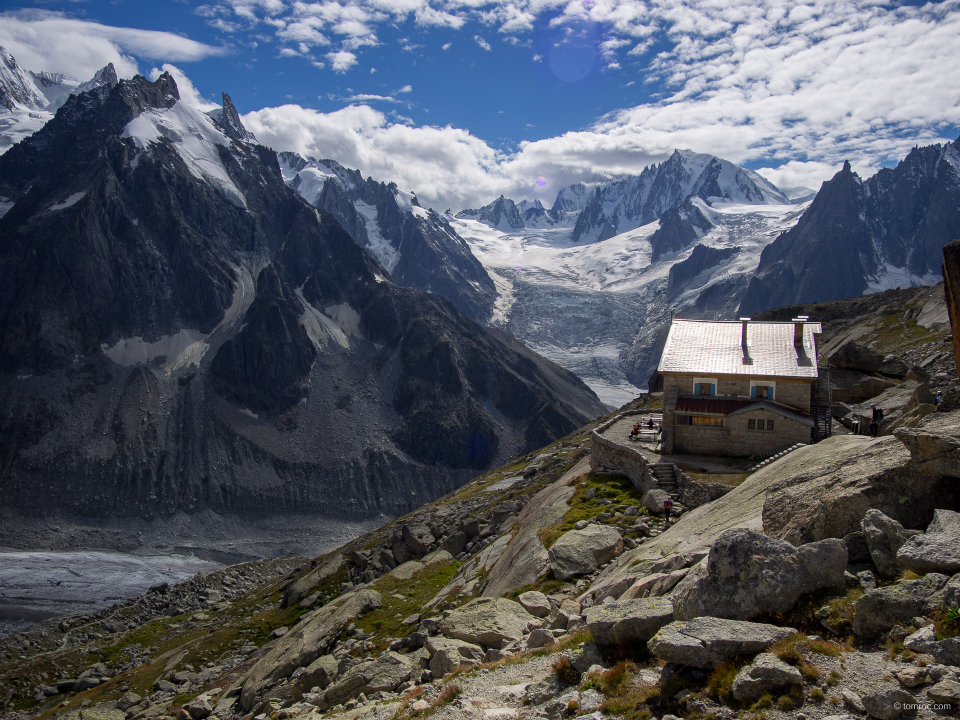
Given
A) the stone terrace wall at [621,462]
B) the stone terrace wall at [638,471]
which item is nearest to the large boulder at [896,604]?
the stone terrace wall at [638,471]

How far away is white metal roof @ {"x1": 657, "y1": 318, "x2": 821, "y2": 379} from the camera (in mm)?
44344

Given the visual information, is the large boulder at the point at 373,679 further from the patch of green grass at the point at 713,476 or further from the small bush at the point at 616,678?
A: the patch of green grass at the point at 713,476

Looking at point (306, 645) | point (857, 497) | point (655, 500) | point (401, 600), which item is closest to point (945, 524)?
point (857, 497)

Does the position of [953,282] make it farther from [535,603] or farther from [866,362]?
[866,362]

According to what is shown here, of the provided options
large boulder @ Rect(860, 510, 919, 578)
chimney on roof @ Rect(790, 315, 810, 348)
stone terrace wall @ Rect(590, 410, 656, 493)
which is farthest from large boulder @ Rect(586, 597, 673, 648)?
chimney on roof @ Rect(790, 315, 810, 348)

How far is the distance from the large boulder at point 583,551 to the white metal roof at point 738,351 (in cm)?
1878

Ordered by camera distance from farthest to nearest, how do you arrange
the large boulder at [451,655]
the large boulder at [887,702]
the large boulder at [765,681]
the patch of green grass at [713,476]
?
the patch of green grass at [713,476] → the large boulder at [451,655] → the large boulder at [765,681] → the large boulder at [887,702]

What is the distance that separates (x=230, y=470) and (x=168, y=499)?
663 inches

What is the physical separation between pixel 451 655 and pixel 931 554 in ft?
44.4

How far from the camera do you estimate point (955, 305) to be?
18.8 meters

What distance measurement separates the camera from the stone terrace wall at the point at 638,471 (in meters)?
32.4

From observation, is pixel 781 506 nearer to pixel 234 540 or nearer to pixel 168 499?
pixel 234 540

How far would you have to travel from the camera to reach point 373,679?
74.1 ft

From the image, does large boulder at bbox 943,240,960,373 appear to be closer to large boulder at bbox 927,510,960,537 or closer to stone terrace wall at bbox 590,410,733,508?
large boulder at bbox 927,510,960,537
